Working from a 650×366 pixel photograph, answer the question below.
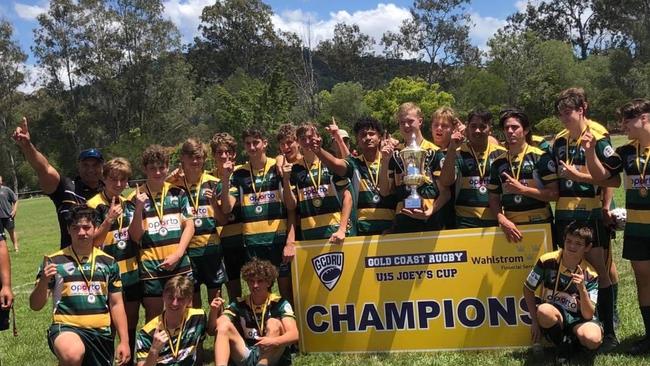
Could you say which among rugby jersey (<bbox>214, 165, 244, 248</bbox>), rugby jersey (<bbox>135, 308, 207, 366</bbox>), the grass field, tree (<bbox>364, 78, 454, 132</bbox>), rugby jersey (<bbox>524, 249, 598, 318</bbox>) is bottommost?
the grass field

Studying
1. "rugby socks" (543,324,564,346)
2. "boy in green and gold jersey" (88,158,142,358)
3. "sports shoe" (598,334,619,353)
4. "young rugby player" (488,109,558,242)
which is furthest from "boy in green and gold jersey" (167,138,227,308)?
"sports shoe" (598,334,619,353)

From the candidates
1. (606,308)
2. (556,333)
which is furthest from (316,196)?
(606,308)

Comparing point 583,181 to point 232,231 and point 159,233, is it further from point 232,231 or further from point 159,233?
point 159,233

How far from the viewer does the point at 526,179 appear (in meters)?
5.33

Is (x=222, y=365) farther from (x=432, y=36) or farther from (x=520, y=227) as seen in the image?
(x=432, y=36)

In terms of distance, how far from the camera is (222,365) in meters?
4.91

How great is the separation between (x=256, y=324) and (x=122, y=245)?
1.47m

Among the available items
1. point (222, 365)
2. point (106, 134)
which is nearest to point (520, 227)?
point (222, 365)

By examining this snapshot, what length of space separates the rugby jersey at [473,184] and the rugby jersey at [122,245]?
10.4 ft

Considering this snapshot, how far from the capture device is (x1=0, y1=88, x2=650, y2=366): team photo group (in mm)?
4941

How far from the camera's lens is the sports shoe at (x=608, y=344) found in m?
5.16

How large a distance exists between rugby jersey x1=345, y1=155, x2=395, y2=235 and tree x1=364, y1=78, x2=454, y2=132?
47609mm

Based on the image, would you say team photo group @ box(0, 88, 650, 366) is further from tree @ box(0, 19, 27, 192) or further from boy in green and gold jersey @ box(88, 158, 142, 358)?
tree @ box(0, 19, 27, 192)

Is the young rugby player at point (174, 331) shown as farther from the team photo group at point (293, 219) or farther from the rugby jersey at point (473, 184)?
the rugby jersey at point (473, 184)
